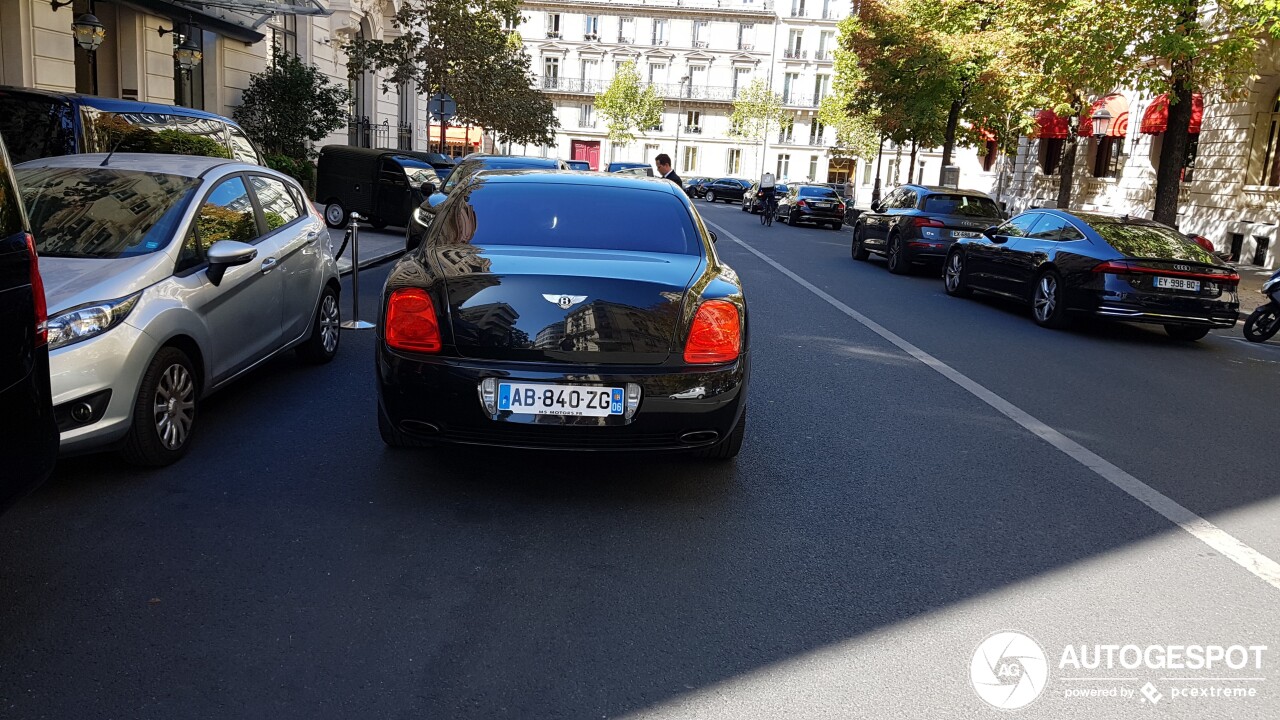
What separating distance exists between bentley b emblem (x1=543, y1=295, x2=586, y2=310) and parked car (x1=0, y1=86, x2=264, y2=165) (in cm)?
699

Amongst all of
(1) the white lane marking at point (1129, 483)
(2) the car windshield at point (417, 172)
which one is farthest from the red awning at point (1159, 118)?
(1) the white lane marking at point (1129, 483)

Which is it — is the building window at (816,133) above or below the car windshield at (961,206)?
above

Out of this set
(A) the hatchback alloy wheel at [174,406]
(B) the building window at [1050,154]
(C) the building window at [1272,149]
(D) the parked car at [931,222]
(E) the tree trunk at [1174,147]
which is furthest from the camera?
(B) the building window at [1050,154]

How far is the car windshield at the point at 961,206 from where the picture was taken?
1720cm

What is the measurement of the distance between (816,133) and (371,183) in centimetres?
6759

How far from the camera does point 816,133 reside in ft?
273

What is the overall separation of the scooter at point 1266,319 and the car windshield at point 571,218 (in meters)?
9.48

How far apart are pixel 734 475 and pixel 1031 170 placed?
36452 millimetres

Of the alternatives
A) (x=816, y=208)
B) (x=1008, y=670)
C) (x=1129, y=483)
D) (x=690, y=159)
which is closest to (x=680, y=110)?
(x=690, y=159)

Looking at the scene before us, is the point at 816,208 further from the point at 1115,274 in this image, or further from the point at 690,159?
the point at 690,159

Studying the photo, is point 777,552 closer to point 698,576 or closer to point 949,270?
point 698,576

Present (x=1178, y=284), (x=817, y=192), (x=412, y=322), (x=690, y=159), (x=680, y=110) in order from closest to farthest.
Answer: (x=412, y=322)
(x=1178, y=284)
(x=817, y=192)
(x=680, y=110)
(x=690, y=159)

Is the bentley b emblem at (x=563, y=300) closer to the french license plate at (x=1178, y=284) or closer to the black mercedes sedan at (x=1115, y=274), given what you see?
the black mercedes sedan at (x=1115, y=274)

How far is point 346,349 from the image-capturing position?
827cm
